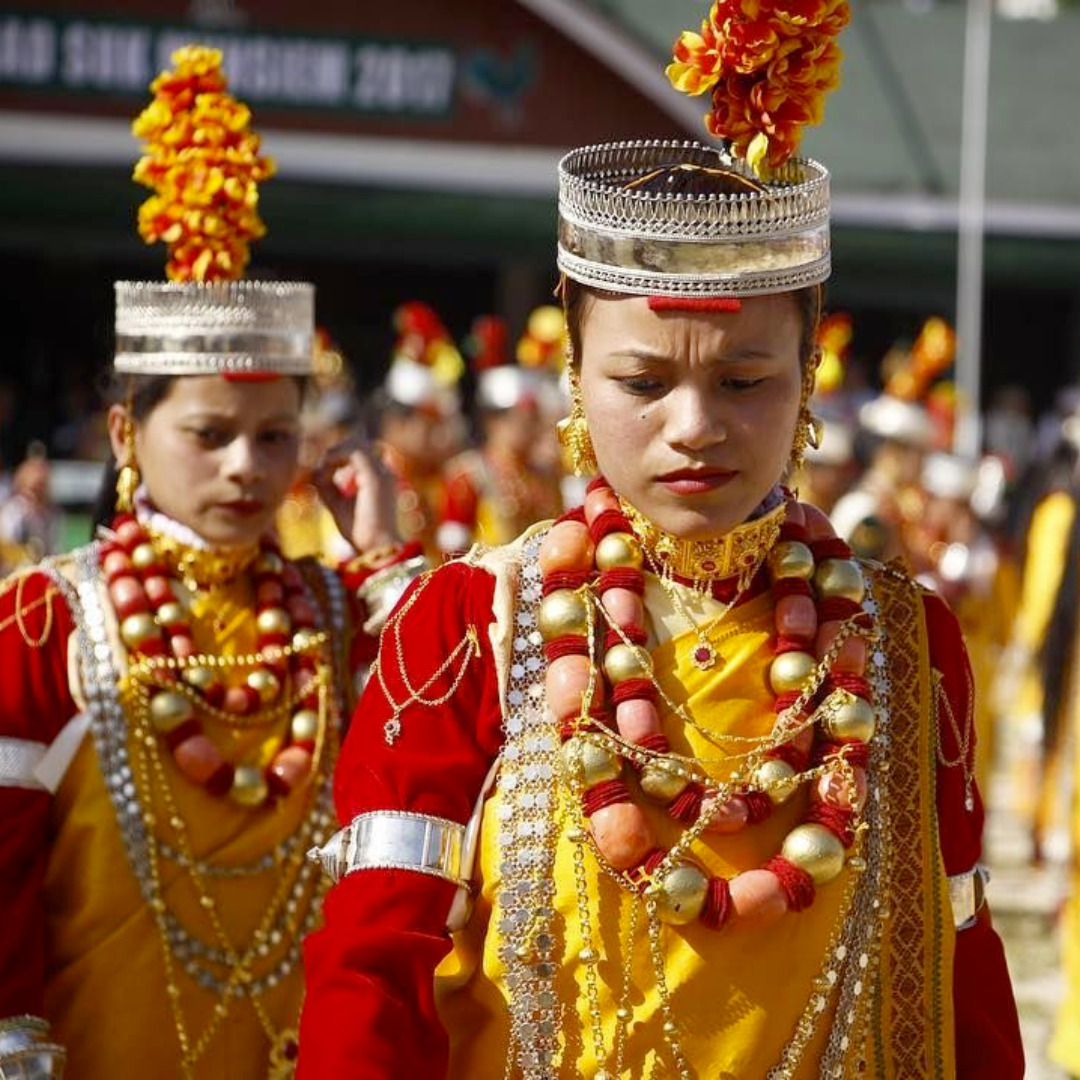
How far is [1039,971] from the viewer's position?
7324 mm

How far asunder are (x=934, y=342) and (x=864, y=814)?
26.7 feet

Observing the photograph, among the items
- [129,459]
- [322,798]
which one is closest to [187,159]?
[129,459]

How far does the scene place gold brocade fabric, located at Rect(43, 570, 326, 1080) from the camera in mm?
3352

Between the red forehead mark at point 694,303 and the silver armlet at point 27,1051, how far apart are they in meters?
1.43

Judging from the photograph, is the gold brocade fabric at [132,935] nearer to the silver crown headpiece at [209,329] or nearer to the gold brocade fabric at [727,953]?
the silver crown headpiece at [209,329]

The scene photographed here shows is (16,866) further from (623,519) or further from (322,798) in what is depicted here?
(623,519)

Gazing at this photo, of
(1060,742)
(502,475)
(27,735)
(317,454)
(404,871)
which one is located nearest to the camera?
(404,871)

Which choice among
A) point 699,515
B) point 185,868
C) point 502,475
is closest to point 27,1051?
point 185,868

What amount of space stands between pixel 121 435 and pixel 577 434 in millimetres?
1411

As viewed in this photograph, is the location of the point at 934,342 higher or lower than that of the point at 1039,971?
higher

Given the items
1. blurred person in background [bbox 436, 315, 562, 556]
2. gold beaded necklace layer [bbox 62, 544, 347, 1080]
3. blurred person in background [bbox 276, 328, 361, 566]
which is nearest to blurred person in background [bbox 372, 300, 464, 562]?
blurred person in background [bbox 436, 315, 562, 556]

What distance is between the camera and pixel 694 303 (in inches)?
94.7

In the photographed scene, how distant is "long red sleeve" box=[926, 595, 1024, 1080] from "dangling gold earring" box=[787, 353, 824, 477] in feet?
0.79

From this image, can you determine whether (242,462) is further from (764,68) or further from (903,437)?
(903,437)
